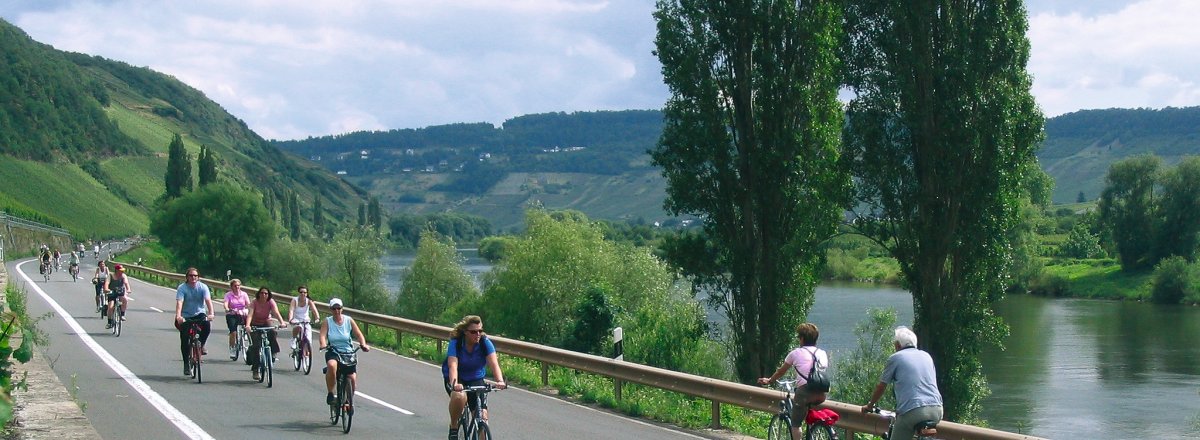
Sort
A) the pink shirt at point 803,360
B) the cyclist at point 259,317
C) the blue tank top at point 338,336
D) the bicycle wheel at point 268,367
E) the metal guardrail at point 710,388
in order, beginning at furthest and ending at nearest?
the cyclist at point 259,317 < the bicycle wheel at point 268,367 < the blue tank top at point 338,336 < the pink shirt at point 803,360 < the metal guardrail at point 710,388

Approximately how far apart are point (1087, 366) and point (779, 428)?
4459 cm

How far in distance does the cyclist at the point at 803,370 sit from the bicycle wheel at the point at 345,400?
4.83 metres

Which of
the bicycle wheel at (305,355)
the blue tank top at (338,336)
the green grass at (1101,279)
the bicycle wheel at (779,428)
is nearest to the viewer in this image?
the bicycle wheel at (779,428)

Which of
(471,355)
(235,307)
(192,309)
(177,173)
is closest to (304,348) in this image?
(235,307)

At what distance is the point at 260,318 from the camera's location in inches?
747

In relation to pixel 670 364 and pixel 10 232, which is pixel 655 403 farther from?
pixel 10 232

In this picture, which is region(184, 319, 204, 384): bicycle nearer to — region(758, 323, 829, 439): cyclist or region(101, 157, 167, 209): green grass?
region(758, 323, 829, 439): cyclist

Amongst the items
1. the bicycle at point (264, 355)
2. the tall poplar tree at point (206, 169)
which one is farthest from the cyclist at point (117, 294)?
the tall poplar tree at point (206, 169)

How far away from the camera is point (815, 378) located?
11148mm

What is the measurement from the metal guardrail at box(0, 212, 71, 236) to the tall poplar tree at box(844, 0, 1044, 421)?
76.1 meters

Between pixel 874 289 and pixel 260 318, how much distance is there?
82126 mm

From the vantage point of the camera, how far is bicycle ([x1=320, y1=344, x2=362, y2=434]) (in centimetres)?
1305

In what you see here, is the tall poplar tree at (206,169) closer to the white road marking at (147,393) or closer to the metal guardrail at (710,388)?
the white road marking at (147,393)

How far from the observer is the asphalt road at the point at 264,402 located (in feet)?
43.3
